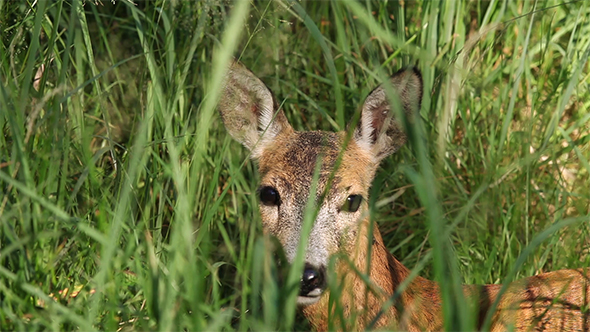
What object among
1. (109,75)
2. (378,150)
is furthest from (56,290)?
(109,75)

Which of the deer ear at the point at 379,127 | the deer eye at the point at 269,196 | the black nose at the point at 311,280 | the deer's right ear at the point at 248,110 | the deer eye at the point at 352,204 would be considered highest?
the deer ear at the point at 379,127

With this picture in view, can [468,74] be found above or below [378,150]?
above

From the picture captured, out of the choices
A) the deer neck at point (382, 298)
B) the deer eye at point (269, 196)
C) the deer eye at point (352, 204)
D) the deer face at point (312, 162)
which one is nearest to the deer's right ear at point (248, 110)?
the deer face at point (312, 162)

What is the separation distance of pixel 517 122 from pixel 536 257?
103 cm

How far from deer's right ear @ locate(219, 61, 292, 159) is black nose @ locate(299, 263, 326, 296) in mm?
974

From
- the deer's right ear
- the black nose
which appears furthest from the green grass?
the black nose

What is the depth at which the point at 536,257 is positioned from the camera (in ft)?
12.9

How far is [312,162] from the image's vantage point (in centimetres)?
339

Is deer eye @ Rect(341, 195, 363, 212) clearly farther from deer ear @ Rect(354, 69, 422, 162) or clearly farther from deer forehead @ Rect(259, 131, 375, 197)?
deer ear @ Rect(354, 69, 422, 162)

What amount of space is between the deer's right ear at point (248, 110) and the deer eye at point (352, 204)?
1.85 feet

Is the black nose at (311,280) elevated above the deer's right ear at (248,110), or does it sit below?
below

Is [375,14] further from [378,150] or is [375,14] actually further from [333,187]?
[333,187]

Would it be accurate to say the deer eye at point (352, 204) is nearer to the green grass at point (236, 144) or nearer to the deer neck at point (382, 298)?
the deer neck at point (382, 298)

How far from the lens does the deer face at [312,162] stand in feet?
10.2
